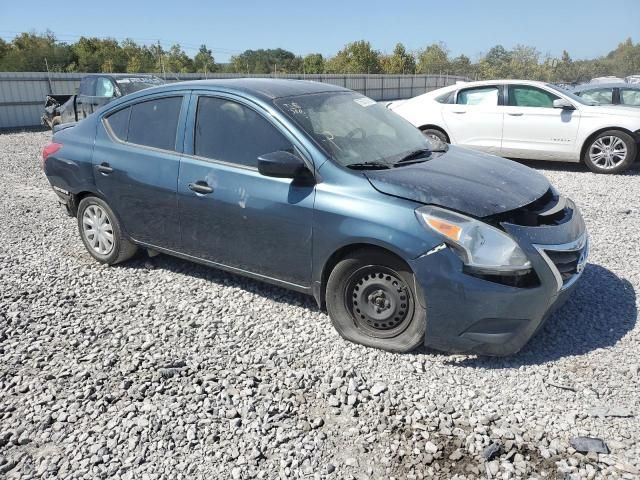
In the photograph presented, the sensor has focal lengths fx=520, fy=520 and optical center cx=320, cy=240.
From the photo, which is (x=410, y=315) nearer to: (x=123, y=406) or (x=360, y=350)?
(x=360, y=350)

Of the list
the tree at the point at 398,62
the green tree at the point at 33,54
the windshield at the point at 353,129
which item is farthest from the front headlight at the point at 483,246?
the tree at the point at 398,62

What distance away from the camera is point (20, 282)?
471 centimetres

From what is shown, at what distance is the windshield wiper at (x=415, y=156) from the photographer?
380cm

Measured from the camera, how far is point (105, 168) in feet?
15.1

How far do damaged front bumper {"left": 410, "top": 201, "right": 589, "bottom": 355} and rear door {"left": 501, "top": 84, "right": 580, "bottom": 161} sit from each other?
6.62m

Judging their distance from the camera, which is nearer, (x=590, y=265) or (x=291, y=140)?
(x=291, y=140)

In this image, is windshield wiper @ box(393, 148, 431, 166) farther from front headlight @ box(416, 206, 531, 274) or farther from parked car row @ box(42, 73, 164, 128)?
parked car row @ box(42, 73, 164, 128)

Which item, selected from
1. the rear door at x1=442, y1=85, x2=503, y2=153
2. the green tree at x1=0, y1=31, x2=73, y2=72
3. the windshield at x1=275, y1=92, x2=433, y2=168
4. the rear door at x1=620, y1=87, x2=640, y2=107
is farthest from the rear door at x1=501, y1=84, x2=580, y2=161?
the green tree at x1=0, y1=31, x2=73, y2=72

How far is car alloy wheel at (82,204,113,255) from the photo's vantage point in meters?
4.93

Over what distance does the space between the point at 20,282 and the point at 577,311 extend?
186 inches

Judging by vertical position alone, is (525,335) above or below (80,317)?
above

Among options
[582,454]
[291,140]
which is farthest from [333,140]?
[582,454]

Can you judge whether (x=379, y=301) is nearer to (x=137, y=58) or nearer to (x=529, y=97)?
(x=529, y=97)

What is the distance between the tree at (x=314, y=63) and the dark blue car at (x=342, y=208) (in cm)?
5448
